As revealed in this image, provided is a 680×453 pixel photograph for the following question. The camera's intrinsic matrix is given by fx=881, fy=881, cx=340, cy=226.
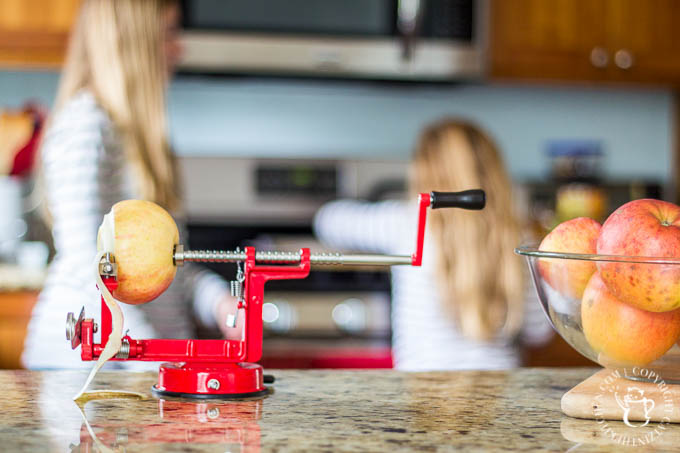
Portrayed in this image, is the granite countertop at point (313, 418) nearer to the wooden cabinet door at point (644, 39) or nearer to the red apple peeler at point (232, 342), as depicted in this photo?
the red apple peeler at point (232, 342)

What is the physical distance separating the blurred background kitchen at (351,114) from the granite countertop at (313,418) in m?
1.39

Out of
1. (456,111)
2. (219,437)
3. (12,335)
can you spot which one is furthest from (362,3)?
(219,437)

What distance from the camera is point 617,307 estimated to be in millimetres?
768

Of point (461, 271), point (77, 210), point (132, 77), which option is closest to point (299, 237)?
point (461, 271)

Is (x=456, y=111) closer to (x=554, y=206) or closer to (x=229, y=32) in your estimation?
(x=554, y=206)

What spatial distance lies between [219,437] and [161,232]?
206 mm

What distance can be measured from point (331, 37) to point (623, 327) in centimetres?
195

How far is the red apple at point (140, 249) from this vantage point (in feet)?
2.59

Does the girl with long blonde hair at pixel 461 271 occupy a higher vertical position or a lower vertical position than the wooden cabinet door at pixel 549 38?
lower

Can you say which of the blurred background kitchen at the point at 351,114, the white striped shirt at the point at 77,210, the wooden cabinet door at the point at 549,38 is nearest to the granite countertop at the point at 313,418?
the white striped shirt at the point at 77,210

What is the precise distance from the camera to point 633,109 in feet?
10.4

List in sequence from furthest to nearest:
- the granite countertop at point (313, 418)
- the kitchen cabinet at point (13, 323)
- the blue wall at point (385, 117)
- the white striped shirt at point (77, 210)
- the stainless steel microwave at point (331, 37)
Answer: the blue wall at point (385, 117)
the stainless steel microwave at point (331, 37)
the kitchen cabinet at point (13, 323)
the white striped shirt at point (77, 210)
the granite countertop at point (313, 418)

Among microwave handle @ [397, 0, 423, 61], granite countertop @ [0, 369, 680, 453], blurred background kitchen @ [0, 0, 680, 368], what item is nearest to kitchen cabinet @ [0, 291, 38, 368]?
blurred background kitchen @ [0, 0, 680, 368]

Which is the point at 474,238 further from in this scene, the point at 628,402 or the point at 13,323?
the point at 13,323
